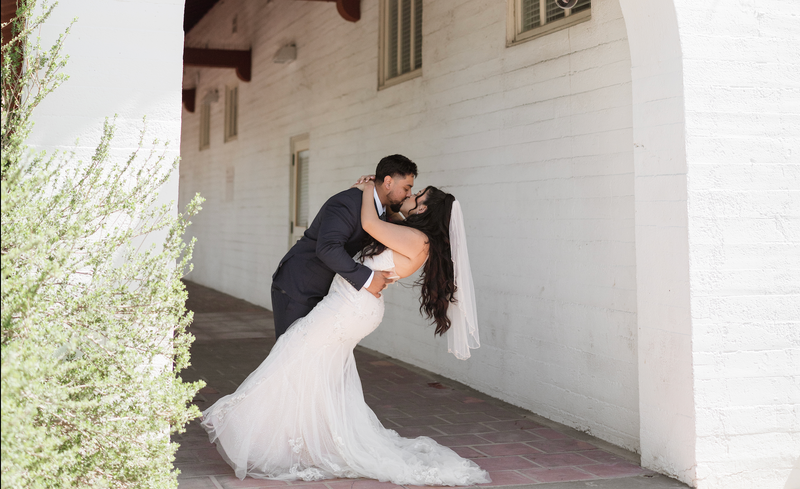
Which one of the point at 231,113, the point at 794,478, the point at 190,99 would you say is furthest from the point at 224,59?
the point at 794,478

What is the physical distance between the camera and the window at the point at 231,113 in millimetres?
12660

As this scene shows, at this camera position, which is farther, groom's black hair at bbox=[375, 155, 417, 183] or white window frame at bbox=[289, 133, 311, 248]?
white window frame at bbox=[289, 133, 311, 248]

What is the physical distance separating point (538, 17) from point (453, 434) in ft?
9.50

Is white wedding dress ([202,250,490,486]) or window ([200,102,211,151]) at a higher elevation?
window ([200,102,211,151])

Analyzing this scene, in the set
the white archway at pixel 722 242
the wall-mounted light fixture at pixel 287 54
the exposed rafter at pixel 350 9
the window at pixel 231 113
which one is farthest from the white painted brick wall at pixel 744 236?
the window at pixel 231 113

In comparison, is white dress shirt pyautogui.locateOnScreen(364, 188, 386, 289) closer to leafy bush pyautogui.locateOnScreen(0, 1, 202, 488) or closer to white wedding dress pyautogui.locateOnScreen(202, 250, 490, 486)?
white wedding dress pyautogui.locateOnScreen(202, 250, 490, 486)

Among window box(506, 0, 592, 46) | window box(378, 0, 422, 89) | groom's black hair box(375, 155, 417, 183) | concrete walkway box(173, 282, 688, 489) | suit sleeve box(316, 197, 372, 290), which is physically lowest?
concrete walkway box(173, 282, 688, 489)

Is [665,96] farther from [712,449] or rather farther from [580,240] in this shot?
[712,449]

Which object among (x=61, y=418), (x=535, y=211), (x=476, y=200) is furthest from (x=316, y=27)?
(x=61, y=418)

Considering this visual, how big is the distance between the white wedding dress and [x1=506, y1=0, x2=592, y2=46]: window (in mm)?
2116

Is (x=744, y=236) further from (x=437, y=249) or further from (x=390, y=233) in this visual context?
(x=390, y=233)

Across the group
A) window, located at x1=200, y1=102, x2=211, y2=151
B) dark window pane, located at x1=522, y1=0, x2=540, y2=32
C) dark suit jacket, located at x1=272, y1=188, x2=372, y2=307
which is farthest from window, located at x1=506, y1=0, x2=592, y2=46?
window, located at x1=200, y1=102, x2=211, y2=151

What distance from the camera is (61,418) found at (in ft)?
7.80

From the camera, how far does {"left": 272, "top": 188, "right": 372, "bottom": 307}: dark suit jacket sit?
3518 mm
